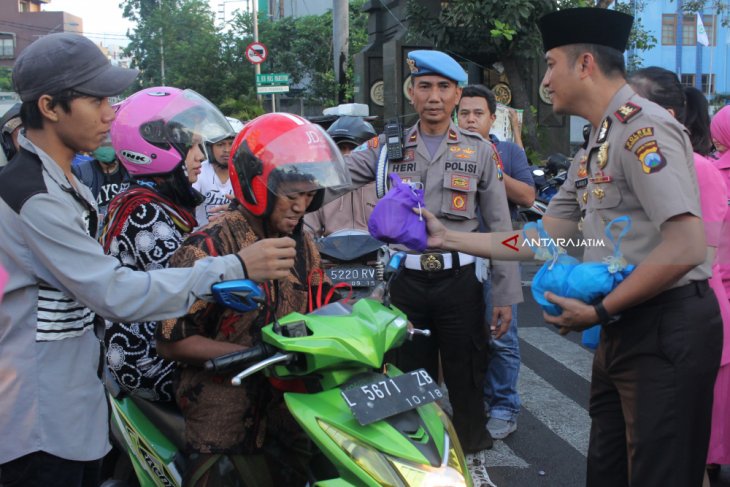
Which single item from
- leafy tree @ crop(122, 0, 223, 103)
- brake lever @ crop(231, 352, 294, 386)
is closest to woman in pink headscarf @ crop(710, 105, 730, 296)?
brake lever @ crop(231, 352, 294, 386)

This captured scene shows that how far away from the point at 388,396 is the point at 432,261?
6.21 ft

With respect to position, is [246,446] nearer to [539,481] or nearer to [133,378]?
[133,378]

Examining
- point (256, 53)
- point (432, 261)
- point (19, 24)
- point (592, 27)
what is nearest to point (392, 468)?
point (592, 27)

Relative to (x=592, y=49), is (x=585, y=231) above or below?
below

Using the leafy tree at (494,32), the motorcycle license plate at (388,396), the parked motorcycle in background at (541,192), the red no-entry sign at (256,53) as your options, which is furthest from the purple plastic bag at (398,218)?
the red no-entry sign at (256,53)

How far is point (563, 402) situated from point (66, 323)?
4057mm

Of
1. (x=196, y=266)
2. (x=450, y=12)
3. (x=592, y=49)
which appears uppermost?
(x=450, y=12)

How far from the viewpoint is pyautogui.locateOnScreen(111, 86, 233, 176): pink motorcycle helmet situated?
3178 mm

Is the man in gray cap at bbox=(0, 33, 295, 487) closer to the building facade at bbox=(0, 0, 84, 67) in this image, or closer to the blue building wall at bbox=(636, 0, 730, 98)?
the blue building wall at bbox=(636, 0, 730, 98)

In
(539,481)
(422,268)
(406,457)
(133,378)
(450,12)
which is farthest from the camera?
(450,12)

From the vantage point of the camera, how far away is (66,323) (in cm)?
222

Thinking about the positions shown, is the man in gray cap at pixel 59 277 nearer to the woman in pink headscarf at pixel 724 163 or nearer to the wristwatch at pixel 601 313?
the wristwatch at pixel 601 313

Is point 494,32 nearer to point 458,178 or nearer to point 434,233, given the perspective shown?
point 458,178

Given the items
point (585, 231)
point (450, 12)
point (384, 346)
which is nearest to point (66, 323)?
point (384, 346)
